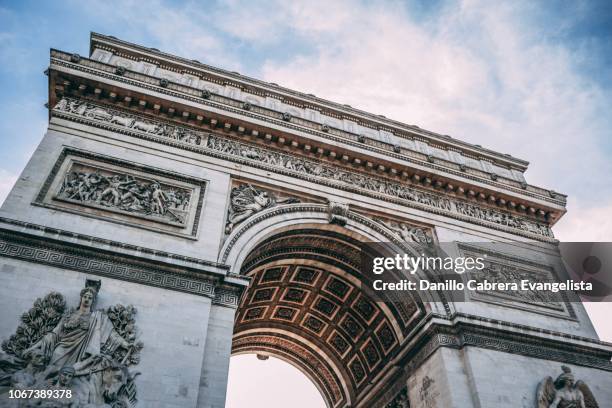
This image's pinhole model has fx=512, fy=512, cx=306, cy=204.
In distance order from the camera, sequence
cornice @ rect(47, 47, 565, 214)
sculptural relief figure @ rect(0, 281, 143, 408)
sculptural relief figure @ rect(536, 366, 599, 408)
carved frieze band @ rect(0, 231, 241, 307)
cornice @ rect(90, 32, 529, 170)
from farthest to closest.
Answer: cornice @ rect(90, 32, 529, 170)
cornice @ rect(47, 47, 565, 214)
sculptural relief figure @ rect(536, 366, 599, 408)
carved frieze band @ rect(0, 231, 241, 307)
sculptural relief figure @ rect(0, 281, 143, 408)

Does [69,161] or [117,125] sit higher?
[117,125]

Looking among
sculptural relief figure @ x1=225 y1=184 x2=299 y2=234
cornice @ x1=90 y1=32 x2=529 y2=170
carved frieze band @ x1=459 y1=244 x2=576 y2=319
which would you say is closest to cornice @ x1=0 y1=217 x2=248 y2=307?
sculptural relief figure @ x1=225 y1=184 x2=299 y2=234

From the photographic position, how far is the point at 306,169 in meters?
15.4

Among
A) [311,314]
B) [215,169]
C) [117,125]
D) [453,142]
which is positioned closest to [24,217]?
[117,125]

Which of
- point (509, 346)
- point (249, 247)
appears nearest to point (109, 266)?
point (249, 247)

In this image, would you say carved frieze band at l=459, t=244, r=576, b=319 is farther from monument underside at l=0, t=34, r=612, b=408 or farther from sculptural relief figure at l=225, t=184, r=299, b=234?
sculptural relief figure at l=225, t=184, r=299, b=234

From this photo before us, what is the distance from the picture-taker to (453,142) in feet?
63.6

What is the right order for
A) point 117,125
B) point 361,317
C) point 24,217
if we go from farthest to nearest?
1. point 361,317
2. point 117,125
3. point 24,217

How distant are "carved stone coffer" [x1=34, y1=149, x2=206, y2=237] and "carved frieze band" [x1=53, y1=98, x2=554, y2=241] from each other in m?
1.29

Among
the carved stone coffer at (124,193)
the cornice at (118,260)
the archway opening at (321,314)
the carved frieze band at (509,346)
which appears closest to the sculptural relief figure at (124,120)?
the carved stone coffer at (124,193)

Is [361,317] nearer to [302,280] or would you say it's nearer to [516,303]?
[302,280]

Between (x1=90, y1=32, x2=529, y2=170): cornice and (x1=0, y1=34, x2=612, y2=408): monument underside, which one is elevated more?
(x1=90, y1=32, x2=529, y2=170): cornice

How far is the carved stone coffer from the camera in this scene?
11812mm

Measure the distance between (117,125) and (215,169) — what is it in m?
2.88
